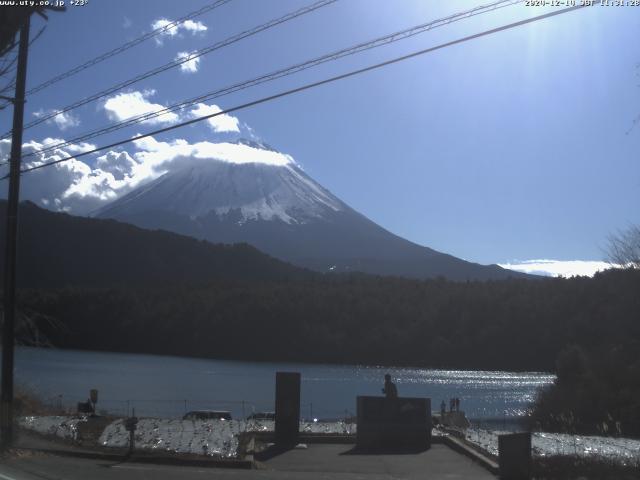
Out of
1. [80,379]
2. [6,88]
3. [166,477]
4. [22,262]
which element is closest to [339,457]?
[166,477]

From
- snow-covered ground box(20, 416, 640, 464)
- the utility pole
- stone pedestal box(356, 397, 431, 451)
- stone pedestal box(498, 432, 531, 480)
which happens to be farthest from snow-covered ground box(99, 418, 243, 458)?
stone pedestal box(498, 432, 531, 480)

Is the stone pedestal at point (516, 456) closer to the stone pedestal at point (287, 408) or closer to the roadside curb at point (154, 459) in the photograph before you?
the roadside curb at point (154, 459)

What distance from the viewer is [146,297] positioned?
378ft

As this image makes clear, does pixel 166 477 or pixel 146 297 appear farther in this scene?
pixel 146 297

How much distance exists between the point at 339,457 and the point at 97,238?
138994mm

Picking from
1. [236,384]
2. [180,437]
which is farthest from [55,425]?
[236,384]

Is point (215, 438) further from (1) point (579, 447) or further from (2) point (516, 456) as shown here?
(1) point (579, 447)

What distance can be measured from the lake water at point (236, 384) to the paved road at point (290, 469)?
2547 centimetres

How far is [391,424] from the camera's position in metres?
16.5

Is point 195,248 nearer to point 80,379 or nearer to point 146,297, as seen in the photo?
point 146,297

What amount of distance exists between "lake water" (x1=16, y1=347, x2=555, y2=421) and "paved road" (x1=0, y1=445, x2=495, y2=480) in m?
25.5

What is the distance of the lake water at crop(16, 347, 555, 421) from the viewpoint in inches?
1913

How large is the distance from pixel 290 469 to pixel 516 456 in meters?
3.84

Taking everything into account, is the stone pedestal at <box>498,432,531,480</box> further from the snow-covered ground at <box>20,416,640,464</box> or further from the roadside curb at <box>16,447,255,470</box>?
the roadside curb at <box>16,447,255,470</box>
